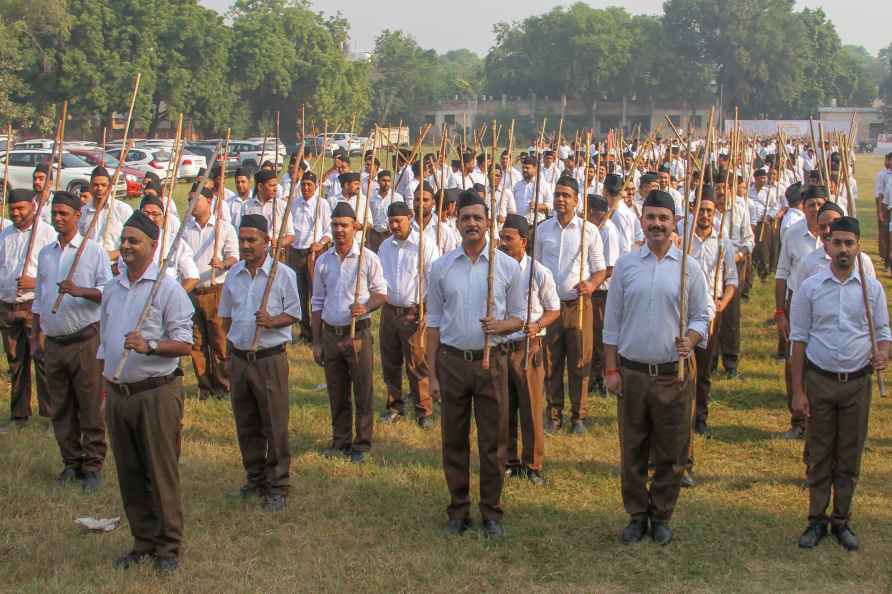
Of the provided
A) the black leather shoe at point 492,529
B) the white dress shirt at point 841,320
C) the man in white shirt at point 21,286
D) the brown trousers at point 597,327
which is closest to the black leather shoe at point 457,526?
the black leather shoe at point 492,529

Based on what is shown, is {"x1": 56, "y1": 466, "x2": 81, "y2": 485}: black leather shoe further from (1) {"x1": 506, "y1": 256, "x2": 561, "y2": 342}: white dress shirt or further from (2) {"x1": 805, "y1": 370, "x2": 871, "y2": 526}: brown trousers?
(2) {"x1": 805, "y1": 370, "x2": 871, "y2": 526}: brown trousers

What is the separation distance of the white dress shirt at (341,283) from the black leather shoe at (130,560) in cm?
242

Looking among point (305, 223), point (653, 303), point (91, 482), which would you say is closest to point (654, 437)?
point (653, 303)

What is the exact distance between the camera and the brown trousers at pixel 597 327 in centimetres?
893

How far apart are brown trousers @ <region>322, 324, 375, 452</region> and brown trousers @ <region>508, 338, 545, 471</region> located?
1.18 meters

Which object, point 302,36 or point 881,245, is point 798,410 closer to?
point 881,245

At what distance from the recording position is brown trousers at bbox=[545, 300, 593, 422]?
805cm

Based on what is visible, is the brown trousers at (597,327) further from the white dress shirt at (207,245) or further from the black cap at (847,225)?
the white dress shirt at (207,245)

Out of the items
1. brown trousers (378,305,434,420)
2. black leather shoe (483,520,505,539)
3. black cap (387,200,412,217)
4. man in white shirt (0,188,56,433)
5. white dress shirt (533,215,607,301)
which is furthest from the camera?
brown trousers (378,305,434,420)

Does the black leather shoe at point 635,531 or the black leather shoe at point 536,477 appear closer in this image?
the black leather shoe at point 635,531

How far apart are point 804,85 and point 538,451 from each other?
77.1 metres

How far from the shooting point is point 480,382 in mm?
5859

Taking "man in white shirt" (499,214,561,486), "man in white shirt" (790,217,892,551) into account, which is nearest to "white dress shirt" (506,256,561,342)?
"man in white shirt" (499,214,561,486)

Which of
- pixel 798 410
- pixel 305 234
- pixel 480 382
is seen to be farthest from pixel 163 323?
pixel 305 234
